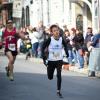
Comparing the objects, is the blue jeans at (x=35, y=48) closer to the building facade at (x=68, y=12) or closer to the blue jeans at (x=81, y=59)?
the building facade at (x=68, y=12)

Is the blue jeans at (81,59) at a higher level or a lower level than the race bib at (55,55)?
lower

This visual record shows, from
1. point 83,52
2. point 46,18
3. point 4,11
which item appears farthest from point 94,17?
point 4,11

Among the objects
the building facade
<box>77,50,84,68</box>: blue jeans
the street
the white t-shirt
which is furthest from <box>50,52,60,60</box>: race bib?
the building facade

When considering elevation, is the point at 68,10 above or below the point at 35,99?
above

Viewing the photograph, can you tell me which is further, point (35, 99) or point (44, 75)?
point (44, 75)

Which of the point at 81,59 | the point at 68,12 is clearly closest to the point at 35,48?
the point at 68,12

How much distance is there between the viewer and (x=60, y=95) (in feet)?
51.0

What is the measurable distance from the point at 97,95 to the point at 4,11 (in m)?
52.0

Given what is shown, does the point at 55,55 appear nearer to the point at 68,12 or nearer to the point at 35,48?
the point at 35,48

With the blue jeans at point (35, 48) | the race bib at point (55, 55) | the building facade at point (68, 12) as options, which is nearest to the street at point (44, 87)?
the race bib at point (55, 55)

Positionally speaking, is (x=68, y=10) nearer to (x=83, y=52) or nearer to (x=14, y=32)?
(x=83, y=52)

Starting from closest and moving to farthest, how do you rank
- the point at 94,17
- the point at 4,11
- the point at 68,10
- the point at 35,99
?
the point at 35,99 → the point at 94,17 → the point at 68,10 → the point at 4,11

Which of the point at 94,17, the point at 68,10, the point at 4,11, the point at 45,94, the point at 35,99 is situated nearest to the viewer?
the point at 35,99

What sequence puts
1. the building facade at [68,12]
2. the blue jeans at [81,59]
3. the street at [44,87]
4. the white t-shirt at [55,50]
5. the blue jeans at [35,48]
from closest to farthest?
the street at [44,87], the white t-shirt at [55,50], the blue jeans at [81,59], the building facade at [68,12], the blue jeans at [35,48]
